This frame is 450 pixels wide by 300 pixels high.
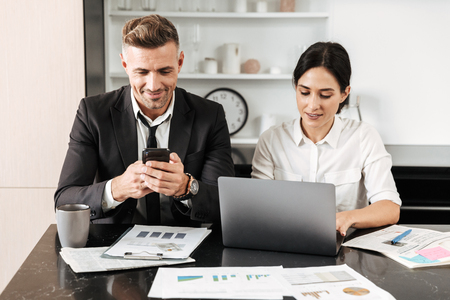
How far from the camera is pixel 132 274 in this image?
38.7 inches

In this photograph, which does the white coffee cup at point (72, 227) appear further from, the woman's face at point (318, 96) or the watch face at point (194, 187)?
the woman's face at point (318, 96)

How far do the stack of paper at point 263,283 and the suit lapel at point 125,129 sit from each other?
0.68 m

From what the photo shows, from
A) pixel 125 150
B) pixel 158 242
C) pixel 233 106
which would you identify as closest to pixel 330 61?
pixel 125 150

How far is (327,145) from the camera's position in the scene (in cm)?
180

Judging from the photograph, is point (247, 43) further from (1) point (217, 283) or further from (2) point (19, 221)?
(1) point (217, 283)

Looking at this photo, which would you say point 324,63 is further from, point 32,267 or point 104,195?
point 32,267

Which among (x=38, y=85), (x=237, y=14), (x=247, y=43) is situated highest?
(x=237, y=14)

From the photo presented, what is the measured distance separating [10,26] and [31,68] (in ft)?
0.78

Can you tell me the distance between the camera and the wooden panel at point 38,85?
2.20 metres

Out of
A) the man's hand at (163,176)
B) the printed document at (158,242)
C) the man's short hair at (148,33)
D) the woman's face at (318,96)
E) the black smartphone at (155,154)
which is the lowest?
the printed document at (158,242)

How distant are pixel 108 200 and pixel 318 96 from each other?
91 cm

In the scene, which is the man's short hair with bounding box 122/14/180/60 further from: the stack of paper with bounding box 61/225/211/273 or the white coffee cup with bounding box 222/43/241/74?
the white coffee cup with bounding box 222/43/241/74

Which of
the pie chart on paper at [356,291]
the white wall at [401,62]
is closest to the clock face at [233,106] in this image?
the white wall at [401,62]

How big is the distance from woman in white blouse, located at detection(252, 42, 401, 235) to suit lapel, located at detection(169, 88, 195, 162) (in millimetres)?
340
